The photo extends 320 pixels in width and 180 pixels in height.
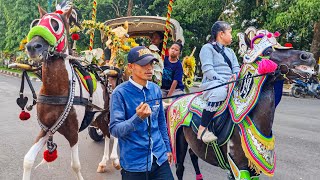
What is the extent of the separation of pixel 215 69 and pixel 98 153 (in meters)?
3.56

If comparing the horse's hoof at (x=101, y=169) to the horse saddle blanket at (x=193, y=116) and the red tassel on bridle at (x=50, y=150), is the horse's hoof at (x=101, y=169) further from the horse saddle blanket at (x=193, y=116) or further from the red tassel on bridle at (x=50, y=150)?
the horse saddle blanket at (x=193, y=116)

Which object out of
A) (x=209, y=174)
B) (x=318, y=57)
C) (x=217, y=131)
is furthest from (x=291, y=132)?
(x=318, y=57)

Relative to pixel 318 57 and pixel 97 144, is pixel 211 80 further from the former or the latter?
pixel 318 57

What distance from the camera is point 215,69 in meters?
4.14

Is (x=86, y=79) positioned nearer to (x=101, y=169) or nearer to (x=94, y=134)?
(x=101, y=169)

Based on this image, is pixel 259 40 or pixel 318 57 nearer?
pixel 259 40

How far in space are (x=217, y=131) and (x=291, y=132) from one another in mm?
5560

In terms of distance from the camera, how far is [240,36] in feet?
12.3

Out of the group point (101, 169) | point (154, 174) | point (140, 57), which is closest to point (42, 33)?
point (140, 57)

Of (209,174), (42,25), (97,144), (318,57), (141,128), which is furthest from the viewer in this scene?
(318,57)

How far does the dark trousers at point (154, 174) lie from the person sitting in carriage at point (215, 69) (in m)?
0.95

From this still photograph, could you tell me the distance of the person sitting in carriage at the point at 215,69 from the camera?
393 cm

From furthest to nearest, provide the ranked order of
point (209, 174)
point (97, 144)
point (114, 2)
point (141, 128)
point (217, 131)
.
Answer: point (114, 2) < point (97, 144) < point (209, 174) < point (217, 131) < point (141, 128)

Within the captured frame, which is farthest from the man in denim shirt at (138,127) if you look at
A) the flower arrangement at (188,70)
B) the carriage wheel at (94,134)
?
the carriage wheel at (94,134)
